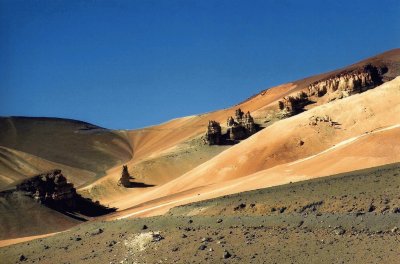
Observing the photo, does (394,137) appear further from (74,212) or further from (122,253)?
(74,212)

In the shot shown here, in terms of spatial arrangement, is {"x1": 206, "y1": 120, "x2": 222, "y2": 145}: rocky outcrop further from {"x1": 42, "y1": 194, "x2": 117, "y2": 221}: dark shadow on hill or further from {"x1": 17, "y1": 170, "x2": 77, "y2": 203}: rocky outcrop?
{"x1": 17, "y1": 170, "x2": 77, "y2": 203}: rocky outcrop

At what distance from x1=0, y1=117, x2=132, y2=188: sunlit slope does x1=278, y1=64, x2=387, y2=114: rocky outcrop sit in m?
38.1

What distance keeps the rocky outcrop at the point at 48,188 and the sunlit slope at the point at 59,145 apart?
44.5m

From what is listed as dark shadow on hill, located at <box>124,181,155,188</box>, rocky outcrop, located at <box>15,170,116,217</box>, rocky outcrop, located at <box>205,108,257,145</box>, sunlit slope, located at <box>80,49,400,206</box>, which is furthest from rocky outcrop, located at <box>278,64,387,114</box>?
rocky outcrop, located at <box>15,170,116,217</box>

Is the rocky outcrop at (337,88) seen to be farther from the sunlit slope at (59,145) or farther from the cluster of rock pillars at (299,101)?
the sunlit slope at (59,145)

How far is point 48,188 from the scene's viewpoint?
60156 mm

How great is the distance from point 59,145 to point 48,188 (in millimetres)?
81811

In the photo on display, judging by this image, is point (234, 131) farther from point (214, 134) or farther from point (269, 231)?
point (269, 231)

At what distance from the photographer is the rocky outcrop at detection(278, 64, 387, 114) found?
283 ft

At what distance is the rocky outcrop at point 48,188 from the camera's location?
192ft

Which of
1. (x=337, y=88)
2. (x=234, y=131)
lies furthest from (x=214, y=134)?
(x=337, y=88)

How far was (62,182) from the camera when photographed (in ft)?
205

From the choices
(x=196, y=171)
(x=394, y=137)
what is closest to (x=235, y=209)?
(x=394, y=137)

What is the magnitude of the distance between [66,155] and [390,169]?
109 metres
